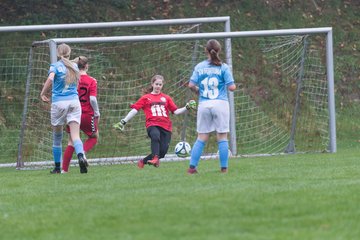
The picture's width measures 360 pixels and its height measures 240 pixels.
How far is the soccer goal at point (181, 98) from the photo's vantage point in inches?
670

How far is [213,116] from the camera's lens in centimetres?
1273

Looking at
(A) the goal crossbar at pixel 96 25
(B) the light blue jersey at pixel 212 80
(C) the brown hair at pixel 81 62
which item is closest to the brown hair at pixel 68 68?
(C) the brown hair at pixel 81 62

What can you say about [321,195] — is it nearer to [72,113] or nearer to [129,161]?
[72,113]

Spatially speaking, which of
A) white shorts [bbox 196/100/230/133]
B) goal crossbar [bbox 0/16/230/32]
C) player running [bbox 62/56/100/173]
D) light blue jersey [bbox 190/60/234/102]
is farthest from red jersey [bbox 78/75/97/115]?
white shorts [bbox 196/100/230/133]

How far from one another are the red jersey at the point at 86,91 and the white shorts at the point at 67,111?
993mm

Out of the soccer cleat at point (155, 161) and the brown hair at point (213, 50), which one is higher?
→ the brown hair at point (213, 50)

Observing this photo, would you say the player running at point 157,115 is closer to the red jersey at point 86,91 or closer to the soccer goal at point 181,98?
the red jersey at point 86,91

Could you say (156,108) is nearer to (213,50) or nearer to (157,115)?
(157,115)

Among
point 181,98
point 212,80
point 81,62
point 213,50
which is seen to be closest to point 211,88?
point 212,80

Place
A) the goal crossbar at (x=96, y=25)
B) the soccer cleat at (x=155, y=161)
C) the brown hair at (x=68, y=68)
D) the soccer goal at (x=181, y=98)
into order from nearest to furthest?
the brown hair at (x=68, y=68) < the soccer cleat at (x=155, y=161) < the goal crossbar at (x=96, y=25) < the soccer goal at (x=181, y=98)

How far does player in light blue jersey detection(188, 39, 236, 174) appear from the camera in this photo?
1268 centimetres

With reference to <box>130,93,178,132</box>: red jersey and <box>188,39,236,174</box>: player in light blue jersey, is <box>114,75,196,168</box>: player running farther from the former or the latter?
<box>188,39,236,174</box>: player in light blue jersey

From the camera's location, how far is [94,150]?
59.0ft

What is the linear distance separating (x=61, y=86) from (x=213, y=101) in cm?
245
